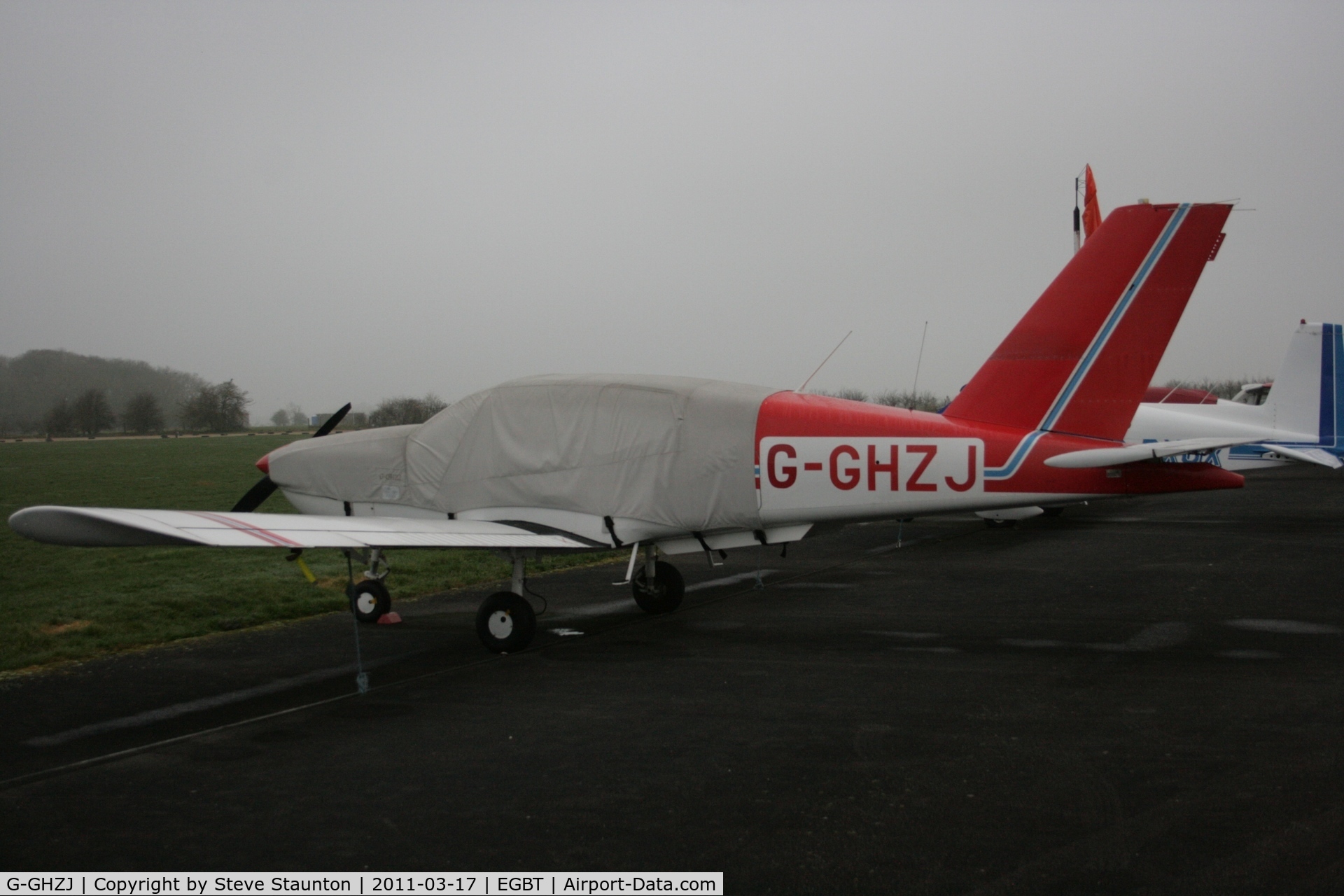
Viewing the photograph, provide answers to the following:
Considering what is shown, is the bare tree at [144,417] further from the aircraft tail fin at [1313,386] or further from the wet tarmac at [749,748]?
the aircraft tail fin at [1313,386]

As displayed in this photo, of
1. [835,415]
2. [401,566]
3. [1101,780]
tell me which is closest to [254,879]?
[1101,780]

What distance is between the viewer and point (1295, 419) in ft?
76.4

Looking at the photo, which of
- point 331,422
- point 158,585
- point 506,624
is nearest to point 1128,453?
point 506,624

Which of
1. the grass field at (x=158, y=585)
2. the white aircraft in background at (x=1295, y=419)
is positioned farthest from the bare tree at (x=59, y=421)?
the white aircraft in background at (x=1295, y=419)

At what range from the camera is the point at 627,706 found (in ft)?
Answer: 22.8

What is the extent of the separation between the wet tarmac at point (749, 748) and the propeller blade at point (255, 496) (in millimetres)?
1351

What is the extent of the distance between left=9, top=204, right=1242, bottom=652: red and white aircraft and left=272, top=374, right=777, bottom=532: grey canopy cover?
0.06 ft

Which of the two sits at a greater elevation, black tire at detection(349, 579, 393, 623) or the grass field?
black tire at detection(349, 579, 393, 623)

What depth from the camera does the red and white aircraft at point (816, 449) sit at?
873 centimetres

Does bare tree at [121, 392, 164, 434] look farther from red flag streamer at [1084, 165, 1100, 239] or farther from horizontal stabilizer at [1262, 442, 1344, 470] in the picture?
horizontal stabilizer at [1262, 442, 1344, 470]

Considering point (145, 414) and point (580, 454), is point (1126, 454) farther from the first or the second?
point (145, 414)

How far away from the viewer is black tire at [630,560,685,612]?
10.7 m

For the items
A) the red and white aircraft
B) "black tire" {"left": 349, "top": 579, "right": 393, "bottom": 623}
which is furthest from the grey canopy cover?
"black tire" {"left": 349, "top": 579, "right": 393, "bottom": 623}

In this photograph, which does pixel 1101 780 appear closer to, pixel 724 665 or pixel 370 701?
pixel 724 665
